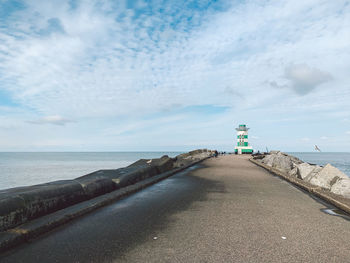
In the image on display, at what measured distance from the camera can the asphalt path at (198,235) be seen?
291 cm

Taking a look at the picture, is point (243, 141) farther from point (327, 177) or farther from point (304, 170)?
point (327, 177)

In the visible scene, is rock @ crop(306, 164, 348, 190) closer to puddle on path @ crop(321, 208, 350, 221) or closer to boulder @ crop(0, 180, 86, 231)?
puddle on path @ crop(321, 208, 350, 221)

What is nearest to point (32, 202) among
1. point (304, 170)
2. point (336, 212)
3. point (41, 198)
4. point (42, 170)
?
point (41, 198)

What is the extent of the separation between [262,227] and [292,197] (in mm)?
3448

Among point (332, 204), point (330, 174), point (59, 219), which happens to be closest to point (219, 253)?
point (59, 219)

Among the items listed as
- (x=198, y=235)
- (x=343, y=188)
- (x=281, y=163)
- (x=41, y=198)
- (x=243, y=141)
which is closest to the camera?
(x=198, y=235)

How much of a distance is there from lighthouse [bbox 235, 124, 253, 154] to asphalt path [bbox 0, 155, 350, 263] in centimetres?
4582

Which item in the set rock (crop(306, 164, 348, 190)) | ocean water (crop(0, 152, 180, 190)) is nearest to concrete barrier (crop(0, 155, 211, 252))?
rock (crop(306, 164, 348, 190))

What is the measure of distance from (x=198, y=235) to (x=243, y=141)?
49.7 metres

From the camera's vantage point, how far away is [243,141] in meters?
50.8

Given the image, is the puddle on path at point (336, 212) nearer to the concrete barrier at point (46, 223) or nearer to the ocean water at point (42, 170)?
the concrete barrier at point (46, 223)

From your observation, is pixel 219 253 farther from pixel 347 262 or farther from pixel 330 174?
pixel 330 174

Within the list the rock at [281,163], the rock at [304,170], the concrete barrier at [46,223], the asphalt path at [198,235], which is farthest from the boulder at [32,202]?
the rock at [281,163]

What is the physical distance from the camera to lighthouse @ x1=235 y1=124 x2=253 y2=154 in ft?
165
